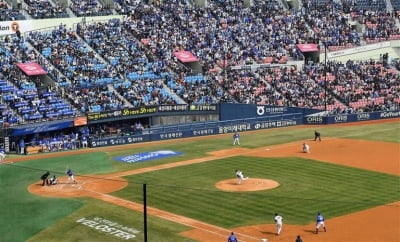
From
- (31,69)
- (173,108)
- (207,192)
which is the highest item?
(31,69)

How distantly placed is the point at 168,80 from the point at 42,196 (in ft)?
95.2

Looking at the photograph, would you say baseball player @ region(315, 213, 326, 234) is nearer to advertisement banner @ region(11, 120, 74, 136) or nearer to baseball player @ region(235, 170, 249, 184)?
baseball player @ region(235, 170, 249, 184)

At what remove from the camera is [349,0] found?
→ 8712 cm

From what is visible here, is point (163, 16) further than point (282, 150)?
Yes

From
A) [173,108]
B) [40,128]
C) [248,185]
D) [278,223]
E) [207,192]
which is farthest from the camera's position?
[173,108]

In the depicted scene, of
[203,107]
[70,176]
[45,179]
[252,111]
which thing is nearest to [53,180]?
[45,179]

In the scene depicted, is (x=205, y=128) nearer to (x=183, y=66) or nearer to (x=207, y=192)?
(x=183, y=66)

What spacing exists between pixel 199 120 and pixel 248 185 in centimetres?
2379

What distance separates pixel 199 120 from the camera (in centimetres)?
6078

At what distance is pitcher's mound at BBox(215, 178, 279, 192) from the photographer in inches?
1448

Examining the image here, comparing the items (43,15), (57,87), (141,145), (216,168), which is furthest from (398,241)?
(43,15)

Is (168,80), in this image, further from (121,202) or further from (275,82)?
(121,202)

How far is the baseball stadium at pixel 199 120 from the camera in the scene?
3155 centimetres

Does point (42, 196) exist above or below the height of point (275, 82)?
below
